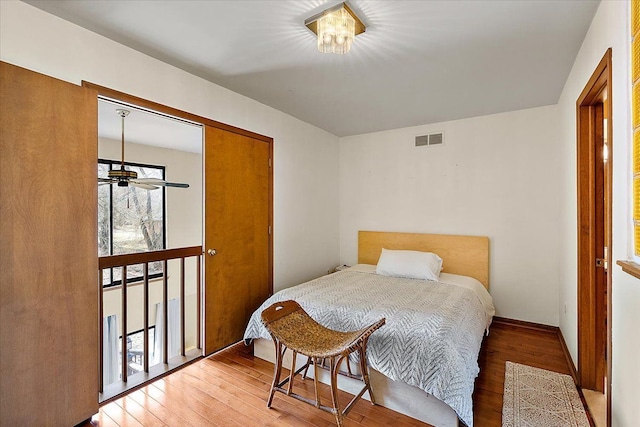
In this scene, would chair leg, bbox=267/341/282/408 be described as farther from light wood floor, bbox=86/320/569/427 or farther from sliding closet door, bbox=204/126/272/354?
sliding closet door, bbox=204/126/272/354

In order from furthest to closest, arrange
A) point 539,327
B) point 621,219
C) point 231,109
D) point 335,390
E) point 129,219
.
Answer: point 129,219
point 539,327
point 231,109
point 335,390
point 621,219

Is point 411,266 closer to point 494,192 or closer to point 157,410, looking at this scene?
point 494,192

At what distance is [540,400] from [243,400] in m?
1.97

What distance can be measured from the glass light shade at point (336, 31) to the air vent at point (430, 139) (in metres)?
2.31

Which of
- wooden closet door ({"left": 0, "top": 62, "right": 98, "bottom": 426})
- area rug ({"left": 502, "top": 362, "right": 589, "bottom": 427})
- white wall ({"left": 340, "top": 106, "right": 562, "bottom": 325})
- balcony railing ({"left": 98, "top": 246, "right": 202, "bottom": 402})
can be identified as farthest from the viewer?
white wall ({"left": 340, "top": 106, "right": 562, "bottom": 325})

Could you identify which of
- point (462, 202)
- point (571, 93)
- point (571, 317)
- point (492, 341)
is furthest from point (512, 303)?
point (571, 93)

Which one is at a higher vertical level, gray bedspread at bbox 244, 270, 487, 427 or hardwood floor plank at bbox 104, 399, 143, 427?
gray bedspread at bbox 244, 270, 487, 427

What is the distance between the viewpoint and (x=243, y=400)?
216 cm

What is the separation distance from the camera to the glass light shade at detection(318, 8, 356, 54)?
1813 mm

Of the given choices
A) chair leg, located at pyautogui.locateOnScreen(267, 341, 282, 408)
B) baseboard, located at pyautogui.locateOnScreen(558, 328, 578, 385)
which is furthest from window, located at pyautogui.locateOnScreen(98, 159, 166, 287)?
baseboard, located at pyautogui.locateOnScreen(558, 328, 578, 385)

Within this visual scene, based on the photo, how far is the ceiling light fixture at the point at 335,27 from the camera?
179 cm

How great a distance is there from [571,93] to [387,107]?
1553 mm

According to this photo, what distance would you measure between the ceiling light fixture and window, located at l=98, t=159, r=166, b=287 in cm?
335

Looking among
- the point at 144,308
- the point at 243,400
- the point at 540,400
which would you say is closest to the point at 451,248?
the point at 540,400
